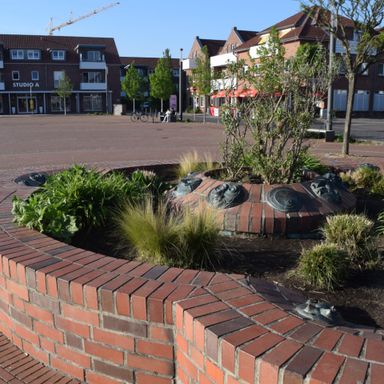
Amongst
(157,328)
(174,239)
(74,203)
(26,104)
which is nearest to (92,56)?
(26,104)

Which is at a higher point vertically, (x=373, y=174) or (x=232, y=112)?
(x=232, y=112)

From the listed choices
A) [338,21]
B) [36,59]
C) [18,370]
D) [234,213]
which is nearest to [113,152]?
[338,21]

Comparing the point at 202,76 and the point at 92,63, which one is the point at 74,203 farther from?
the point at 92,63

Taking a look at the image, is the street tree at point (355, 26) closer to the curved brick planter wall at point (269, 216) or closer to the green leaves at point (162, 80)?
the curved brick planter wall at point (269, 216)

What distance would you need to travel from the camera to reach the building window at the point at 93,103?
62375mm

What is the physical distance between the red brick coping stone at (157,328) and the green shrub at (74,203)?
491mm

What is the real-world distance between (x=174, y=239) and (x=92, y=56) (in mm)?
Result: 61680

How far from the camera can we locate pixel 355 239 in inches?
145

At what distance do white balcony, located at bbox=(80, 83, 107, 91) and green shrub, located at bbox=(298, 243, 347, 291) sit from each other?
61.1 meters

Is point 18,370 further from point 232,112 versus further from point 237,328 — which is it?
point 232,112

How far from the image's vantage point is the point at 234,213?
4.38m

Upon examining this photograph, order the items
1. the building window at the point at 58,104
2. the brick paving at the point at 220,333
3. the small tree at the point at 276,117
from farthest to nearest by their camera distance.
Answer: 1. the building window at the point at 58,104
2. the small tree at the point at 276,117
3. the brick paving at the point at 220,333

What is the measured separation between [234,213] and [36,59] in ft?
199

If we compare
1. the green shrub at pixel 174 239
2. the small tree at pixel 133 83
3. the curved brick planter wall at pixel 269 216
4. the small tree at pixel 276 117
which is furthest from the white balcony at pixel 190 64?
the green shrub at pixel 174 239
